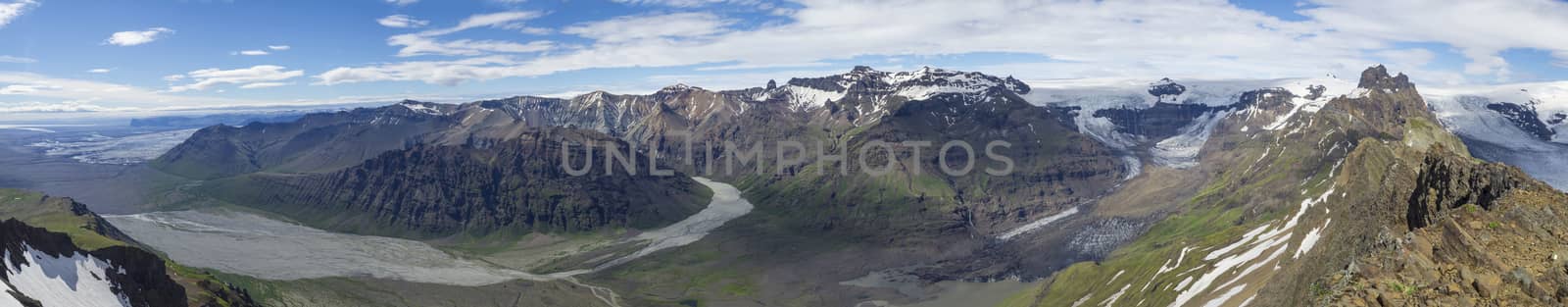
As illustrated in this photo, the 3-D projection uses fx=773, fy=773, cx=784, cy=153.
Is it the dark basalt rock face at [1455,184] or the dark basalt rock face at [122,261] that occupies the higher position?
the dark basalt rock face at [1455,184]

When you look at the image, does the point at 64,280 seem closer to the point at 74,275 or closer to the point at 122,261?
the point at 74,275

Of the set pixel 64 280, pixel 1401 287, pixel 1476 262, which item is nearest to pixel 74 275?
pixel 64 280

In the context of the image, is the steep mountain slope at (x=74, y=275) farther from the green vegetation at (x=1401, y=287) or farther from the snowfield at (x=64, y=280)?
the green vegetation at (x=1401, y=287)

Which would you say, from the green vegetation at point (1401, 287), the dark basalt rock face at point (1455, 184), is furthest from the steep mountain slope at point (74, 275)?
the dark basalt rock face at point (1455, 184)

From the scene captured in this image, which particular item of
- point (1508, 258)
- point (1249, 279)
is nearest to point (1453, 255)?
Result: point (1508, 258)

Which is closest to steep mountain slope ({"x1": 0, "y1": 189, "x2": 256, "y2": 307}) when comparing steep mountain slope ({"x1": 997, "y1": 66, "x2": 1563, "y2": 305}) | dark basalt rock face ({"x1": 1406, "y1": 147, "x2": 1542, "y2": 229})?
steep mountain slope ({"x1": 997, "y1": 66, "x2": 1563, "y2": 305})

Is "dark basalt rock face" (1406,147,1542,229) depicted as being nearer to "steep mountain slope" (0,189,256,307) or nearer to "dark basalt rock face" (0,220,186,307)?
"steep mountain slope" (0,189,256,307)

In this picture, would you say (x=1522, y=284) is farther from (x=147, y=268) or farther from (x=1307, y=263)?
(x=147, y=268)

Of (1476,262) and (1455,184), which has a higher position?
(1455,184)
